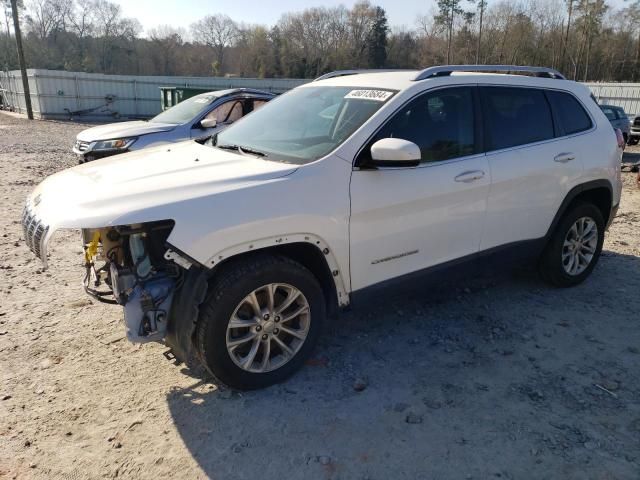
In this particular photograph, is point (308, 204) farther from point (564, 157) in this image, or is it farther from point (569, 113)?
point (569, 113)

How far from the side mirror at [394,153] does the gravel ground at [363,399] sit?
995 millimetres

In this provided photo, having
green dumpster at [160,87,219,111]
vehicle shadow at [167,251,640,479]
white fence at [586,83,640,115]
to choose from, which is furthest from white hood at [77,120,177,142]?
white fence at [586,83,640,115]

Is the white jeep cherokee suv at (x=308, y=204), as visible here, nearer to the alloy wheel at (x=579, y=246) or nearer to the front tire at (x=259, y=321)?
the front tire at (x=259, y=321)

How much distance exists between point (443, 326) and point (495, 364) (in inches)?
24.4

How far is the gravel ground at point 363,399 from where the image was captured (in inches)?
105

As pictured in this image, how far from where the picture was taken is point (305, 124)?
374cm

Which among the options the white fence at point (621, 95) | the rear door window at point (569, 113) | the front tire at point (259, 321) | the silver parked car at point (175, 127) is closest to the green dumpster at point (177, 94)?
the silver parked car at point (175, 127)

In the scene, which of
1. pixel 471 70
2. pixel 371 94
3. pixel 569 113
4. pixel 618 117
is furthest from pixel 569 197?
pixel 618 117

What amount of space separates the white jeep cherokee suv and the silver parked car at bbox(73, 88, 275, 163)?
177 inches

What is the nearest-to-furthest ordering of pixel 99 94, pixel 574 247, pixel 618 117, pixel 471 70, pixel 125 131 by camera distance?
pixel 471 70, pixel 574 247, pixel 125 131, pixel 618 117, pixel 99 94

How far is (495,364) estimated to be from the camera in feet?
11.8

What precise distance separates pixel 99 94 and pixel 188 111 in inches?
859

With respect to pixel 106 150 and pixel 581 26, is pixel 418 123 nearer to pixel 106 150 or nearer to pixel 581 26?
pixel 106 150

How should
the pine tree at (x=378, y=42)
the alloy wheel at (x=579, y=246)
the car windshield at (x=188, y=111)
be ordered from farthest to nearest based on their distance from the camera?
the pine tree at (x=378, y=42), the car windshield at (x=188, y=111), the alloy wheel at (x=579, y=246)
